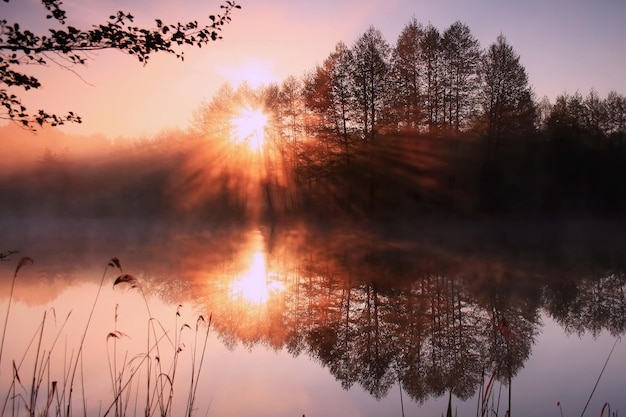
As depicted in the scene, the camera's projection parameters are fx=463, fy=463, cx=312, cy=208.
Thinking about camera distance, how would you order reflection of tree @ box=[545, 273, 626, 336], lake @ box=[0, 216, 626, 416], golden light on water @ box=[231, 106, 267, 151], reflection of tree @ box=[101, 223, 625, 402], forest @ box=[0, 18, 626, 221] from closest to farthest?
lake @ box=[0, 216, 626, 416], reflection of tree @ box=[101, 223, 625, 402], reflection of tree @ box=[545, 273, 626, 336], forest @ box=[0, 18, 626, 221], golden light on water @ box=[231, 106, 267, 151]

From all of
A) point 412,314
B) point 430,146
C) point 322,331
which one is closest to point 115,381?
point 322,331

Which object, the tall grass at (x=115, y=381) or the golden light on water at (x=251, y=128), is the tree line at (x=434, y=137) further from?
the tall grass at (x=115, y=381)

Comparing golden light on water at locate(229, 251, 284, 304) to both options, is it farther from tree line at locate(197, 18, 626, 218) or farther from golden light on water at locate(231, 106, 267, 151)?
golden light on water at locate(231, 106, 267, 151)

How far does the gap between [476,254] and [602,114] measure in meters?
28.8

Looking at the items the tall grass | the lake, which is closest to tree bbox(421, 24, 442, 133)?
the lake

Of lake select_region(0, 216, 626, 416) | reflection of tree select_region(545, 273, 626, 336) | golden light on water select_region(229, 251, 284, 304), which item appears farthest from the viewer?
golden light on water select_region(229, 251, 284, 304)

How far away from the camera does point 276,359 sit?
6961 millimetres

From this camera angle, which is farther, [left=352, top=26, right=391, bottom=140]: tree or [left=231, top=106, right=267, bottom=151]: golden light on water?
[left=231, top=106, right=267, bottom=151]: golden light on water

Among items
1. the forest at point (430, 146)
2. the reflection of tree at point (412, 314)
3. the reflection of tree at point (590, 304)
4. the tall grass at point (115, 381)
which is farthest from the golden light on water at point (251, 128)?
the tall grass at point (115, 381)

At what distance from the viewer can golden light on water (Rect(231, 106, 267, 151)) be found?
124ft

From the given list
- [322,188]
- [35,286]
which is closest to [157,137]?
[322,188]

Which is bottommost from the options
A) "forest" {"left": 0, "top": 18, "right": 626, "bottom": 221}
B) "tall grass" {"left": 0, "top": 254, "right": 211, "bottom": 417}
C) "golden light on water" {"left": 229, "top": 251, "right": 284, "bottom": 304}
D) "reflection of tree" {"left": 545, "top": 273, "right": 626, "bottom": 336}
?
"golden light on water" {"left": 229, "top": 251, "right": 284, "bottom": 304}

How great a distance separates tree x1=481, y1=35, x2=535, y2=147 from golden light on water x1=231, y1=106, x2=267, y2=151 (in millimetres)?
17125

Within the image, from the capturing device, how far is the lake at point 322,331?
17.3 feet
